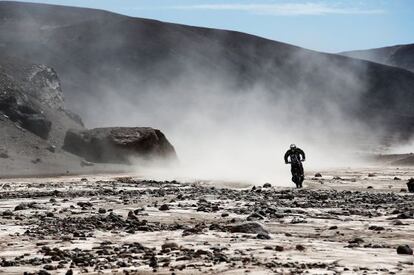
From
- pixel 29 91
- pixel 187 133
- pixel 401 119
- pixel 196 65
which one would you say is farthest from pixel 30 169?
pixel 401 119

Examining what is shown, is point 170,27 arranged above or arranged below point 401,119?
above

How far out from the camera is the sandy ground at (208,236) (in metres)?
11.2

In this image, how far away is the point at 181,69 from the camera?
126 meters

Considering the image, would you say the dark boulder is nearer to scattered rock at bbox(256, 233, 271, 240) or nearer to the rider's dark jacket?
the rider's dark jacket

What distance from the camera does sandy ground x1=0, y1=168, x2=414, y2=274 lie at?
11188 millimetres

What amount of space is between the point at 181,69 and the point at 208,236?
11239 centimetres

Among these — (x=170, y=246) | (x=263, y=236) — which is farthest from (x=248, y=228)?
(x=170, y=246)

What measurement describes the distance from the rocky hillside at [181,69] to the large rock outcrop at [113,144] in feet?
123

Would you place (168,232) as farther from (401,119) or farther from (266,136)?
(401,119)

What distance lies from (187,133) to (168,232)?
8065 centimetres

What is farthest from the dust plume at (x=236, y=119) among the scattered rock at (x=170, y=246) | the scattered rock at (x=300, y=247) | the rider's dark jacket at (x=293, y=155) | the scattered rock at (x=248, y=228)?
the scattered rock at (x=300, y=247)

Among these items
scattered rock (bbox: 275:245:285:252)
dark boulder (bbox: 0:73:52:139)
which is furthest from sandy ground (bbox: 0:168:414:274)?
dark boulder (bbox: 0:73:52:139)

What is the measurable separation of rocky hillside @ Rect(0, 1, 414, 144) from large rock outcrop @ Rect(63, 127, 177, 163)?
123ft

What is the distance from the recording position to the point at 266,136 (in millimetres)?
98000
